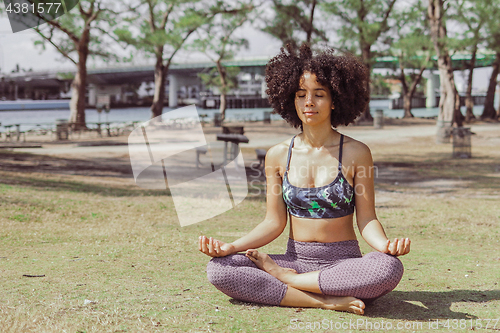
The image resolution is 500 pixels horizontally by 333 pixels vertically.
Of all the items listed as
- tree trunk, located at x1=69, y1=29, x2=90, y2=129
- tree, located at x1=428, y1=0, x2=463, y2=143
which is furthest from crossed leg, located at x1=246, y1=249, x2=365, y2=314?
tree trunk, located at x1=69, y1=29, x2=90, y2=129

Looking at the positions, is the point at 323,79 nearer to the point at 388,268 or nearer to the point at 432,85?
the point at 388,268

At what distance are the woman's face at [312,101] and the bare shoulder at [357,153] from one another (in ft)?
0.82

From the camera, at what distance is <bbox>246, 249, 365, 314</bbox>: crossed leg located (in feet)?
11.0

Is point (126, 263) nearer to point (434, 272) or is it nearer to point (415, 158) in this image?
point (434, 272)

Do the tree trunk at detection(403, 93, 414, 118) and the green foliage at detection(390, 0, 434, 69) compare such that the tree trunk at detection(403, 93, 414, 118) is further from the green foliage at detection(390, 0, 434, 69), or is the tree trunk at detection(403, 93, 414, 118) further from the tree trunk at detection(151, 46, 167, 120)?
the tree trunk at detection(151, 46, 167, 120)

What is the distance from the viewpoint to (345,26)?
38.9m

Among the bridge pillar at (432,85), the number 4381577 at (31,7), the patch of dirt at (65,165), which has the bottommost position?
the patch of dirt at (65,165)

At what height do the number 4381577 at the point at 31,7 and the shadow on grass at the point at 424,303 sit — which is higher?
the number 4381577 at the point at 31,7

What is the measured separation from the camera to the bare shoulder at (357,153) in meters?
3.56

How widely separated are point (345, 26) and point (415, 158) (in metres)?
24.0

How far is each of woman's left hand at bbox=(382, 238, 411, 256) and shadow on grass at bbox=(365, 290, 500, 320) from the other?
42 centimetres

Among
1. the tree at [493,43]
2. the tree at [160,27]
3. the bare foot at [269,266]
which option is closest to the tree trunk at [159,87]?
the tree at [160,27]

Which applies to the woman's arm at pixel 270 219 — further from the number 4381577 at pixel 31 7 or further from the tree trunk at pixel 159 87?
the tree trunk at pixel 159 87

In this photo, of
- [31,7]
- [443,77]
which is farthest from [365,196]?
[31,7]
